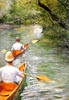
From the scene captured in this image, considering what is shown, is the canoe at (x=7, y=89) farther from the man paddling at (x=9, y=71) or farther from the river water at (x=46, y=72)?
the river water at (x=46, y=72)

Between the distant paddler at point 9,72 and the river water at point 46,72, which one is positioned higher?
the distant paddler at point 9,72

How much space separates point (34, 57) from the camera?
1111 inches

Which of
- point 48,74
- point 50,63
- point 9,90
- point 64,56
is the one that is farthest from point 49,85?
point 64,56

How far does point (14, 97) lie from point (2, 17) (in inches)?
2402

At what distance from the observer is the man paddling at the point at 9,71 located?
13.5m

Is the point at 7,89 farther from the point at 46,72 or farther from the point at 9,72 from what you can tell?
the point at 46,72

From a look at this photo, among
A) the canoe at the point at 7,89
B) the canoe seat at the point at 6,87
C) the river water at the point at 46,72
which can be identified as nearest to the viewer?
the canoe at the point at 7,89

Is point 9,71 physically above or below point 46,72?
above

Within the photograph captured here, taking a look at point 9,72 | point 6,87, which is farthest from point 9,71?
point 6,87

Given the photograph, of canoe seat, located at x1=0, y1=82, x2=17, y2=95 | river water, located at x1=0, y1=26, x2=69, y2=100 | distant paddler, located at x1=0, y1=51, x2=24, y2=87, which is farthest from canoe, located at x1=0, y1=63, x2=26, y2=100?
river water, located at x1=0, y1=26, x2=69, y2=100

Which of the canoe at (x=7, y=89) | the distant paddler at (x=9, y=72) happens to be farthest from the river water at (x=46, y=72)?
the distant paddler at (x=9, y=72)

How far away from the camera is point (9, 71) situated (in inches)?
535

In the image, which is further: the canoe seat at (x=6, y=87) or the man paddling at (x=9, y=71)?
the canoe seat at (x=6, y=87)

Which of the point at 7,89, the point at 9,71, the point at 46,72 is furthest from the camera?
the point at 46,72
